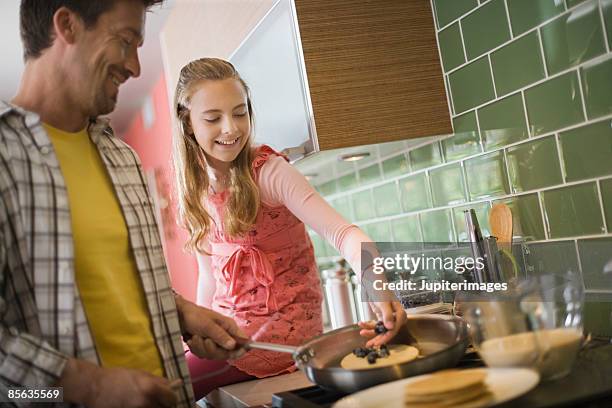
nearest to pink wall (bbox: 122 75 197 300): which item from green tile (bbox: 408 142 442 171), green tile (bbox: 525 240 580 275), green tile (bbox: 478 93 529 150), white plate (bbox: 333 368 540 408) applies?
green tile (bbox: 408 142 442 171)

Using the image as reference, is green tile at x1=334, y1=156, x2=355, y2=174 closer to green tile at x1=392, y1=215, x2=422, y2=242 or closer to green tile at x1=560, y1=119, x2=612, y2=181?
green tile at x1=392, y1=215, x2=422, y2=242

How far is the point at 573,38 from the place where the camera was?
119cm

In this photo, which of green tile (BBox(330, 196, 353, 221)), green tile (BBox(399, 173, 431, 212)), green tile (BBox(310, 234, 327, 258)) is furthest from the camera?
green tile (BBox(310, 234, 327, 258))

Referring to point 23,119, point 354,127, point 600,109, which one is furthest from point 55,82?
point 600,109

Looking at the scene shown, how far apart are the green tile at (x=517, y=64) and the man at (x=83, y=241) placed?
73 centimetres

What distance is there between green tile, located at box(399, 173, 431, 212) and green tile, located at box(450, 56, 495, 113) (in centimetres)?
28

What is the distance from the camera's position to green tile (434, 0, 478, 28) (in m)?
1.46

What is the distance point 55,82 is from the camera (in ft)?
3.06

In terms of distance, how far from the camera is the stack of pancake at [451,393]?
0.70 metres

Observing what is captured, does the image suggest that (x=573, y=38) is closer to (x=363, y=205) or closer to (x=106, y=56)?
(x=106, y=56)

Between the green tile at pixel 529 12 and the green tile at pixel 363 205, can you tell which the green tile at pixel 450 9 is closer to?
the green tile at pixel 529 12

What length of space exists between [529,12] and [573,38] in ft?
0.43

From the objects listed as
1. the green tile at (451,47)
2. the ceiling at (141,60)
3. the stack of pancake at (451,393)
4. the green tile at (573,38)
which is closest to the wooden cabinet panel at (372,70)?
the green tile at (451,47)

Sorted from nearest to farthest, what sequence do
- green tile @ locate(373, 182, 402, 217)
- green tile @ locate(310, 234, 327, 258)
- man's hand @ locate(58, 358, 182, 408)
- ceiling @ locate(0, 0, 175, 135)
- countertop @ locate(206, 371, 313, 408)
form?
man's hand @ locate(58, 358, 182, 408)
countertop @ locate(206, 371, 313, 408)
green tile @ locate(373, 182, 402, 217)
green tile @ locate(310, 234, 327, 258)
ceiling @ locate(0, 0, 175, 135)
